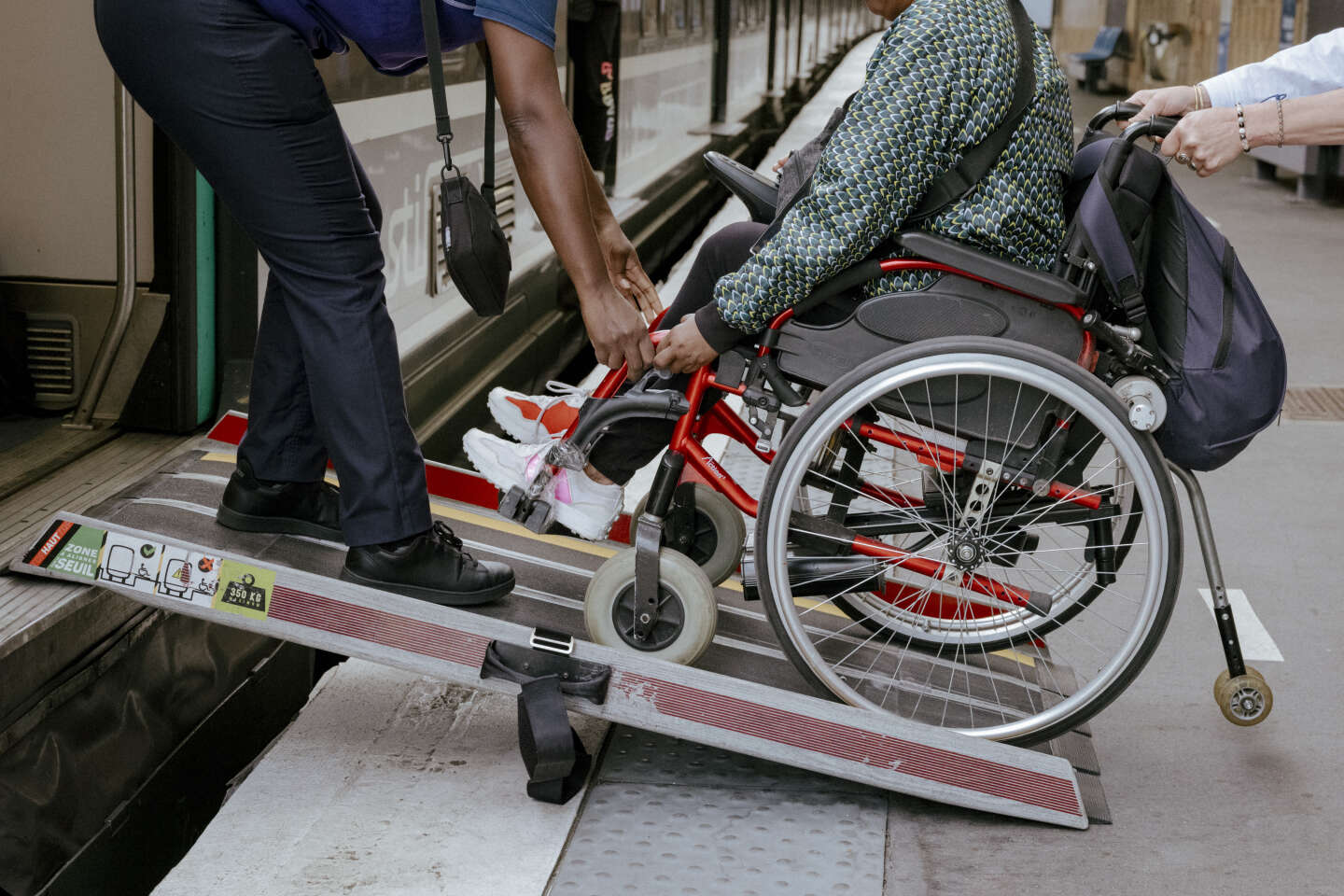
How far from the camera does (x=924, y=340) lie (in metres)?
2.21

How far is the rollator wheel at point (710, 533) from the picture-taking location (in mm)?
2723

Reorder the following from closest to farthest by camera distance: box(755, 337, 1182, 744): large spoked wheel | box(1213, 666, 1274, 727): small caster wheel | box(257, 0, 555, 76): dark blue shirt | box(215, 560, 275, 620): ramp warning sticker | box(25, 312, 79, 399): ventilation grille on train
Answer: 1. box(257, 0, 555, 76): dark blue shirt
2. box(755, 337, 1182, 744): large spoked wheel
3. box(215, 560, 275, 620): ramp warning sticker
4. box(1213, 666, 1274, 727): small caster wheel
5. box(25, 312, 79, 399): ventilation grille on train

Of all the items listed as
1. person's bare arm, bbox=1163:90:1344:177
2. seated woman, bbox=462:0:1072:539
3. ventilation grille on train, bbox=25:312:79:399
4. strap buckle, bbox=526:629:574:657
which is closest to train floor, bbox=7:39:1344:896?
strap buckle, bbox=526:629:574:657

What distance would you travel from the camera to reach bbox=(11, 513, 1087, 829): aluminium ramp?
2.26m

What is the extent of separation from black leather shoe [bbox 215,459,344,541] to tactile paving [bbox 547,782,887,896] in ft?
2.34

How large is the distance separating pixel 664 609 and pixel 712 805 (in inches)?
12.8

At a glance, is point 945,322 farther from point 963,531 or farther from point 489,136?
point 489,136

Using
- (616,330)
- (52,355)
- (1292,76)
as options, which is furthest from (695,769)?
(52,355)

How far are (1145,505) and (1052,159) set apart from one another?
1.86ft

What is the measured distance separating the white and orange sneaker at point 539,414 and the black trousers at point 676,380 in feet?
0.92

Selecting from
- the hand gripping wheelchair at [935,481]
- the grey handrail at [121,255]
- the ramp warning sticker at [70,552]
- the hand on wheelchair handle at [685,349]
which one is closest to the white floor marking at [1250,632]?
the hand gripping wheelchair at [935,481]

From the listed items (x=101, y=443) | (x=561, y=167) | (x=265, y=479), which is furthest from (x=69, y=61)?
(x=561, y=167)

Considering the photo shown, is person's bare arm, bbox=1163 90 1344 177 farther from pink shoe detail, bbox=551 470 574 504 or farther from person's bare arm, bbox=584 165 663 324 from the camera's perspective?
pink shoe detail, bbox=551 470 574 504

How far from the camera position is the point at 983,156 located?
2.24m
